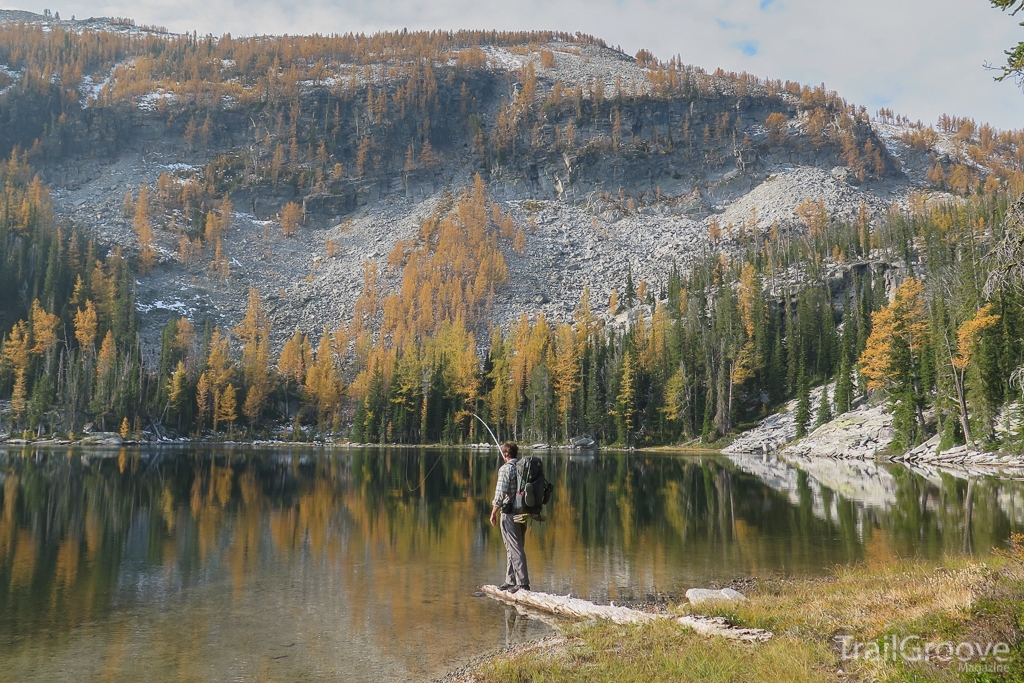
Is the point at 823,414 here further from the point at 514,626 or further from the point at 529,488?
the point at 514,626

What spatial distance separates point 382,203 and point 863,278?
127830mm

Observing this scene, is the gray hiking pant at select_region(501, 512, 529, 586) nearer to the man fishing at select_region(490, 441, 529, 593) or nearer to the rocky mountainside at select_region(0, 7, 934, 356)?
the man fishing at select_region(490, 441, 529, 593)

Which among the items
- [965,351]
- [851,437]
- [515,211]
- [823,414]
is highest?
[515,211]

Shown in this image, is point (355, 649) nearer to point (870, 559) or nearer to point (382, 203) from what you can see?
point (870, 559)

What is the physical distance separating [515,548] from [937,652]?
27.4ft

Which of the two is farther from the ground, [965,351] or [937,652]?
[965,351]

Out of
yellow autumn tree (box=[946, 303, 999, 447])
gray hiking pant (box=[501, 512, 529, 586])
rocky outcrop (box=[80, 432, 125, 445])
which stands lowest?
rocky outcrop (box=[80, 432, 125, 445])

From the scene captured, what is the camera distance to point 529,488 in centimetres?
1354

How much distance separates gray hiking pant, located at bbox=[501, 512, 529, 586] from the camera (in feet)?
44.6

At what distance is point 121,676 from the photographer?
9.51 m

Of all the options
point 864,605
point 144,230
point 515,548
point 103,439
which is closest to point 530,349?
point 103,439

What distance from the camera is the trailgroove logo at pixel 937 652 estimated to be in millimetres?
5789

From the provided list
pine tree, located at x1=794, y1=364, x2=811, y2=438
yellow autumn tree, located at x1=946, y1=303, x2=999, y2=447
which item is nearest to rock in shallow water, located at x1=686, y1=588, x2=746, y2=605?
yellow autumn tree, located at x1=946, y1=303, x2=999, y2=447

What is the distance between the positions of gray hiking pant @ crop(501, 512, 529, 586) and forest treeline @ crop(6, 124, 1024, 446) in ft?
188
